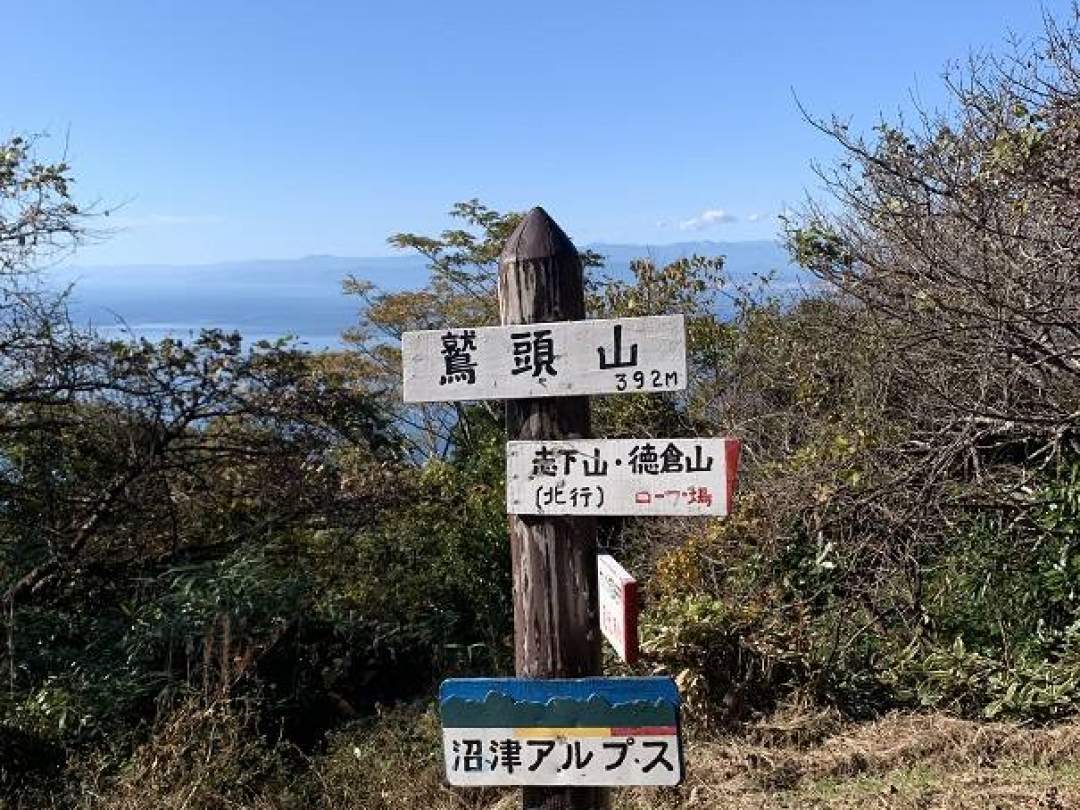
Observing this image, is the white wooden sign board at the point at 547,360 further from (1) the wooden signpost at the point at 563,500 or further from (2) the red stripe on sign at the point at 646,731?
(2) the red stripe on sign at the point at 646,731

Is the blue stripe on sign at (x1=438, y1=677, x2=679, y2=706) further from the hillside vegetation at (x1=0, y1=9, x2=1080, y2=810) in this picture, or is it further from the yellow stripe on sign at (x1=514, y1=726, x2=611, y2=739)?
the hillside vegetation at (x1=0, y1=9, x2=1080, y2=810)

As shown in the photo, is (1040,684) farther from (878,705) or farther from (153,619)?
(153,619)

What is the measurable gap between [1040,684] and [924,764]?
938mm

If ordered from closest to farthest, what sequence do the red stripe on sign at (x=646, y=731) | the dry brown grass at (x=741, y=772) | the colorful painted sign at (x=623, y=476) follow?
the colorful painted sign at (x=623, y=476) < the red stripe on sign at (x=646, y=731) < the dry brown grass at (x=741, y=772)

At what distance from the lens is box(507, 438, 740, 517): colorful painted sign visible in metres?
2.44

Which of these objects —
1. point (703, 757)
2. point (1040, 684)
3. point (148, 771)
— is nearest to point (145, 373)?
point (148, 771)

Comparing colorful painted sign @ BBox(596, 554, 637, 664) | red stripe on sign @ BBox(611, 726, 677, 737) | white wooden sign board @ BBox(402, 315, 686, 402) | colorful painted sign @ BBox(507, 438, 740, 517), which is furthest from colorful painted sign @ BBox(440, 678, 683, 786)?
white wooden sign board @ BBox(402, 315, 686, 402)

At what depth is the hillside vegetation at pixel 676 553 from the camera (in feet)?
14.8

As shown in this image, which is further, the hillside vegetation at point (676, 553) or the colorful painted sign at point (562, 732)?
the hillside vegetation at point (676, 553)

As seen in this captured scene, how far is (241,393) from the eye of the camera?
706cm

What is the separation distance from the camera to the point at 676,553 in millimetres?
6871

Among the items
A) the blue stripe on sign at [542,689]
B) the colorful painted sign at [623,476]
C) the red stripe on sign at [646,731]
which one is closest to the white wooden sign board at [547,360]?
Answer: the colorful painted sign at [623,476]

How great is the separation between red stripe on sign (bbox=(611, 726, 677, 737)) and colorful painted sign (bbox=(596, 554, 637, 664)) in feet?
0.67

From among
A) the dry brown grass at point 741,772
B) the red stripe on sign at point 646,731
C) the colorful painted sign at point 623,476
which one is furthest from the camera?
the dry brown grass at point 741,772
